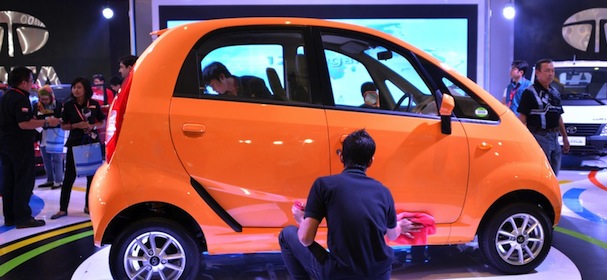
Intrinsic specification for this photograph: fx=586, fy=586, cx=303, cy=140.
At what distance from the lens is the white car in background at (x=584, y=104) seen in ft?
26.9

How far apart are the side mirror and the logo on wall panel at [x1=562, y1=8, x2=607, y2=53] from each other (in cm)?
874

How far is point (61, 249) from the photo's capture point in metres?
4.48

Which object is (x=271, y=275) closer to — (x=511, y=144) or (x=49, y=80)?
(x=511, y=144)

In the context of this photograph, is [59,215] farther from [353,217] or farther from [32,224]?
[353,217]

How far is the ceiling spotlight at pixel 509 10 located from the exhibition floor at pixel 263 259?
4.18 metres

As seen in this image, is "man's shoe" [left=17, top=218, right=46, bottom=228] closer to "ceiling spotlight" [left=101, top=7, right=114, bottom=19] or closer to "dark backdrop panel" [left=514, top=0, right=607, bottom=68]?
"ceiling spotlight" [left=101, top=7, right=114, bottom=19]

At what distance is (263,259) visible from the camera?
411 cm

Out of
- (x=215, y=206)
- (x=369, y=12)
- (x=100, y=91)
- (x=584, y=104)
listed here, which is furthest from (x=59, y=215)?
(x=584, y=104)

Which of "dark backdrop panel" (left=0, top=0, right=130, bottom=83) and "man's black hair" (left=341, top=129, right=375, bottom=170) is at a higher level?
"dark backdrop panel" (left=0, top=0, right=130, bottom=83)

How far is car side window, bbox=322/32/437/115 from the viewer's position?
3492 millimetres

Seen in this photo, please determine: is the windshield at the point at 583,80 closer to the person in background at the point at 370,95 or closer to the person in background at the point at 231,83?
the person in background at the point at 370,95

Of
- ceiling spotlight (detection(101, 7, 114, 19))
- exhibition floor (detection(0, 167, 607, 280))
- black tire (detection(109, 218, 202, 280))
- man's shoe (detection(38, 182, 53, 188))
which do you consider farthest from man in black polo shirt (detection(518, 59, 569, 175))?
ceiling spotlight (detection(101, 7, 114, 19))

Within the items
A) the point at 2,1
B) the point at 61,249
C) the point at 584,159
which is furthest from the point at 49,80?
the point at 584,159

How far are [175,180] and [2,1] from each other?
940cm
